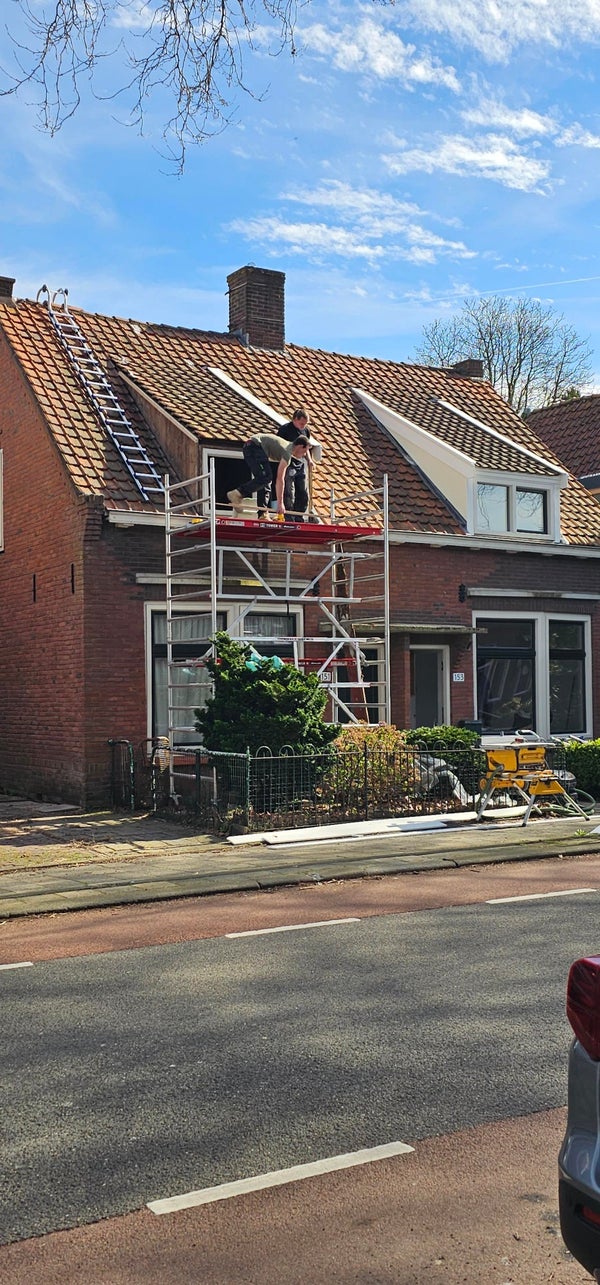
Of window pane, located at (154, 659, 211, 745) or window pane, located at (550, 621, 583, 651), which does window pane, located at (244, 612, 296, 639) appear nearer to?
window pane, located at (154, 659, 211, 745)

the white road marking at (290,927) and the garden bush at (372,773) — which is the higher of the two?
the garden bush at (372,773)

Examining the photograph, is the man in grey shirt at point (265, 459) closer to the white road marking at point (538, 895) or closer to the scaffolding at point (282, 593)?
the scaffolding at point (282, 593)

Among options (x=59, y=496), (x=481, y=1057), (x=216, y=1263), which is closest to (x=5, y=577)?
(x=59, y=496)

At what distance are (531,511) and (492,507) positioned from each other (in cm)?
98

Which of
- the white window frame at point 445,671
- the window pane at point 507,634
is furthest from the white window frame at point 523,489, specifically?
the white window frame at point 445,671

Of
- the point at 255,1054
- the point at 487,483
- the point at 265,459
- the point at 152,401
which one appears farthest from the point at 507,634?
the point at 255,1054

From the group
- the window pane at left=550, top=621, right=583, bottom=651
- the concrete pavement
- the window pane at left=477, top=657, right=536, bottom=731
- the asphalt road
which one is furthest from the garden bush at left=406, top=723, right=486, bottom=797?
the asphalt road

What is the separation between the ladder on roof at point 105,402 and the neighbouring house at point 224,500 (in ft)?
0.15

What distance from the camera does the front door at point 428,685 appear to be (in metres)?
20.2

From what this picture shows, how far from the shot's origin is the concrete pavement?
10.6 m

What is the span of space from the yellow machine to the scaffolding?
9.05 feet

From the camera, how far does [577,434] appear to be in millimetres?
27469

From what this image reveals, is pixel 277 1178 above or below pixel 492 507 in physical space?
below

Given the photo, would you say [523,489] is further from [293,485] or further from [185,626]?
[185,626]
